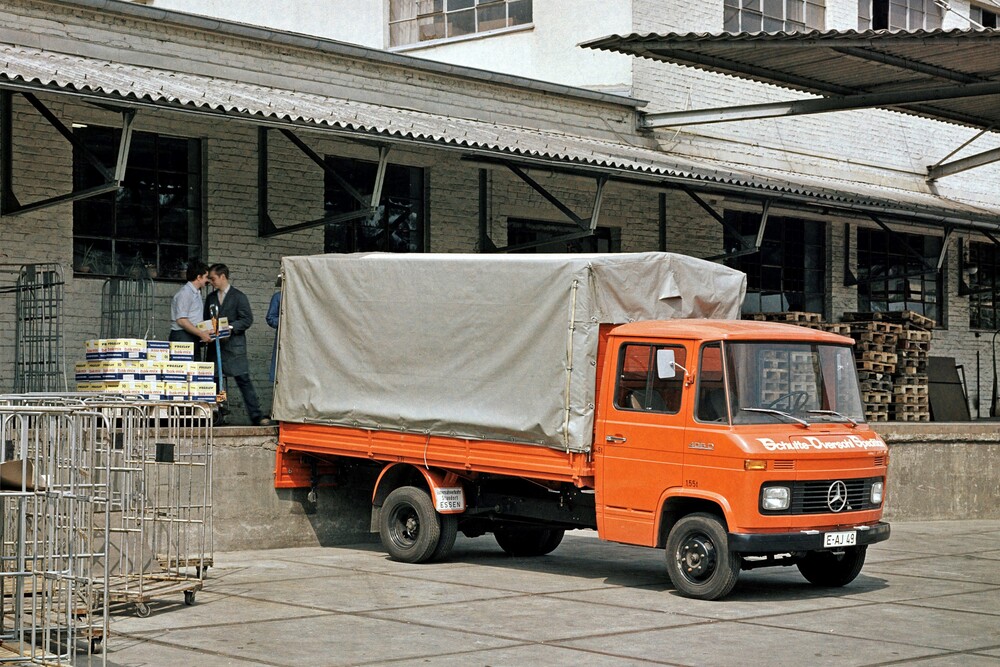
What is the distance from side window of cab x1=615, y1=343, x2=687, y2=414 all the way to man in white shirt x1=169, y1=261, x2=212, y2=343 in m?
5.41

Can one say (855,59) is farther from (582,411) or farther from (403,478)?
(403,478)

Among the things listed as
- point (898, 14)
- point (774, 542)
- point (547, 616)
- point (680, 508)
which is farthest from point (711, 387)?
point (898, 14)

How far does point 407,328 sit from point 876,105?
8.08 m

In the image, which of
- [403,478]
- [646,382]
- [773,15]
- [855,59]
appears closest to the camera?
[646,382]

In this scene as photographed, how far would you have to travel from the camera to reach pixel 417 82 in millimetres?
19344

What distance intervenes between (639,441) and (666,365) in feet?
2.20

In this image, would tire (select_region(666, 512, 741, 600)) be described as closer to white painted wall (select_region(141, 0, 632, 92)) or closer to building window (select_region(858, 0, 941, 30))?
white painted wall (select_region(141, 0, 632, 92))

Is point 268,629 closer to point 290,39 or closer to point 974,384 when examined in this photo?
point 290,39

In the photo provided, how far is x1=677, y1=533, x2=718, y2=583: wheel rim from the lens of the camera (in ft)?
35.4

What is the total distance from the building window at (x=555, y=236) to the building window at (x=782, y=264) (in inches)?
98.7

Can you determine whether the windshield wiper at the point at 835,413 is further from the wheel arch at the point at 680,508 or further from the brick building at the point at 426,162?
the brick building at the point at 426,162

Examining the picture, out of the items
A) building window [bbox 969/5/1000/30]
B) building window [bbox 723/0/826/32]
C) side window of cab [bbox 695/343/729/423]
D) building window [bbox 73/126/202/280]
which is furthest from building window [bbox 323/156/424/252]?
building window [bbox 969/5/1000/30]

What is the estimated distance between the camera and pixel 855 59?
16.8m

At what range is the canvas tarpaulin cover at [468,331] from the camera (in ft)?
38.4
